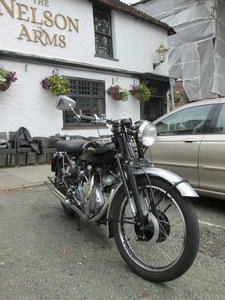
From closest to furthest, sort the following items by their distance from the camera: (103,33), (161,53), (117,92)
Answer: (117,92) < (103,33) < (161,53)

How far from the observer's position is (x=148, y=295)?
8.13ft

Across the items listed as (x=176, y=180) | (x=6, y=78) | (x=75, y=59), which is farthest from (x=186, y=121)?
(x=75, y=59)

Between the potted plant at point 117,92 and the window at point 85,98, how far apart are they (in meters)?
0.27

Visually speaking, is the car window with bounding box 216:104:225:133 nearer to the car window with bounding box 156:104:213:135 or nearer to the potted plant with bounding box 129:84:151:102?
the car window with bounding box 156:104:213:135

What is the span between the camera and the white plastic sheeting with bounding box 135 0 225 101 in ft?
53.2

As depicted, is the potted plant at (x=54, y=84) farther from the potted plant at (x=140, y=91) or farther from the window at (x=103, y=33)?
the potted plant at (x=140, y=91)

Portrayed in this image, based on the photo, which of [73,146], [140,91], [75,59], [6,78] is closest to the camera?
[73,146]

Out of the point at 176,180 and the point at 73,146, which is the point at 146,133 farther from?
the point at 73,146

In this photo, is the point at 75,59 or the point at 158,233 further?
the point at 75,59

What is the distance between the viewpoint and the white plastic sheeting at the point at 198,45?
16219mm

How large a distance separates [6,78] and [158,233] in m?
7.28

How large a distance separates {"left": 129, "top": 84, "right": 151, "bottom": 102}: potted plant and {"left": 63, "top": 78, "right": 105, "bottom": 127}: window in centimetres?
144

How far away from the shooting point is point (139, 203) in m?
2.77

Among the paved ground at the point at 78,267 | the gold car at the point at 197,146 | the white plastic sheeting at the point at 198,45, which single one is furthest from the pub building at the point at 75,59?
the paved ground at the point at 78,267
